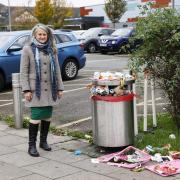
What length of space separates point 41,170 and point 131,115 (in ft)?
5.00

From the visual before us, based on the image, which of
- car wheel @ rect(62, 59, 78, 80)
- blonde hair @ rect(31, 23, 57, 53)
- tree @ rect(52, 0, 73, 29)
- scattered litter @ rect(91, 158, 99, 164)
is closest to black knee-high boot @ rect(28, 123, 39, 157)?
scattered litter @ rect(91, 158, 99, 164)

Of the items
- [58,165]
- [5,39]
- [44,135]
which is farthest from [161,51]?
[5,39]

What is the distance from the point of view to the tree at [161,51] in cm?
696

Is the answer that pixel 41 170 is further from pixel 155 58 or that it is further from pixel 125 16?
pixel 125 16

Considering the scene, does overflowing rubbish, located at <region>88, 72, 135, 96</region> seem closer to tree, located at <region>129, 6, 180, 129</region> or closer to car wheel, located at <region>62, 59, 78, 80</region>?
tree, located at <region>129, 6, 180, 129</region>

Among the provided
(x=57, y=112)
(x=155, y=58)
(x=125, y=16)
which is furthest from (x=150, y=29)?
(x=125, y=16)

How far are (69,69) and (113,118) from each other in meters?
8.47

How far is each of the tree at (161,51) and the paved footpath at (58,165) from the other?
4.75 feet

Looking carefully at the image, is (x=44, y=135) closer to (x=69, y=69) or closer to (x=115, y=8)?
(x=69, y=69)

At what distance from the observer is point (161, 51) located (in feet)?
23.3

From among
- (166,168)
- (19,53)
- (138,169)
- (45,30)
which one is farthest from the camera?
(19,53)

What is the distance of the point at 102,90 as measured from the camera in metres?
6.66

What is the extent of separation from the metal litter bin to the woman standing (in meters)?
0.64

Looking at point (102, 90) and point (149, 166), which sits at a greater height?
point (102, 90)
